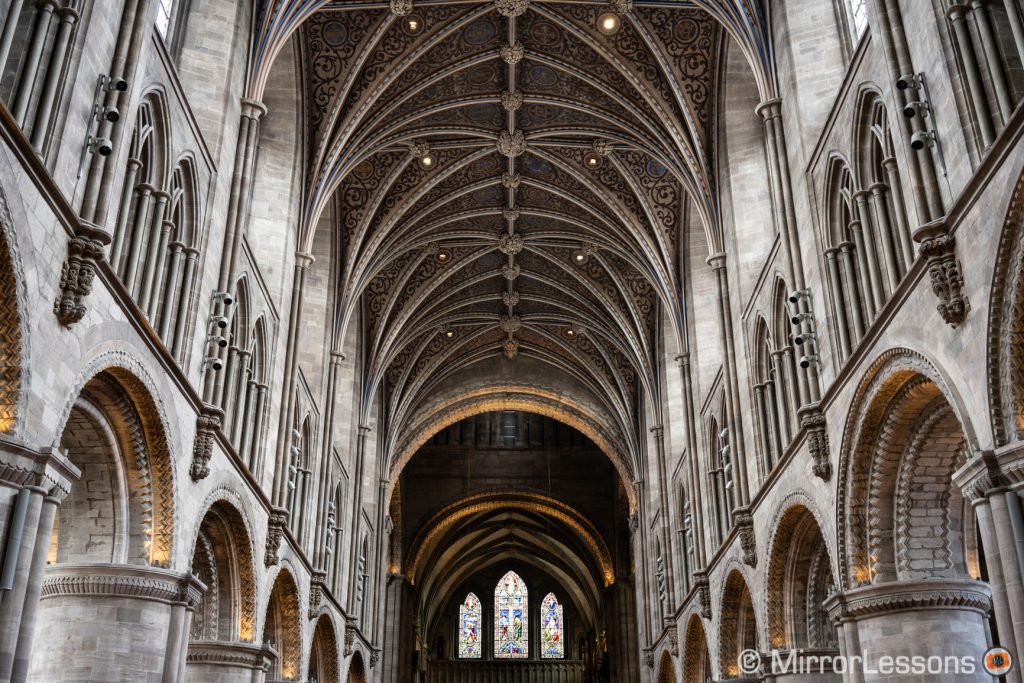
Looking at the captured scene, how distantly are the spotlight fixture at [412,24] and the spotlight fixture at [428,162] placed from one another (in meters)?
4.49

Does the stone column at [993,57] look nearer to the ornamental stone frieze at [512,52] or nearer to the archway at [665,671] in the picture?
the ornamental stone frieze at [512,52]

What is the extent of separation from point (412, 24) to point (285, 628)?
43.8 ft

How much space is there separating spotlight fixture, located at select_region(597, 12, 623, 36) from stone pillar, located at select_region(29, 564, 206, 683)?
14869 mm

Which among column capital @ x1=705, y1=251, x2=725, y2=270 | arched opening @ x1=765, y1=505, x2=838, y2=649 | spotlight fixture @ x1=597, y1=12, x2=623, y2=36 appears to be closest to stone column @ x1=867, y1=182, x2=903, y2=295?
arched opening @ x1=765, y1=505, x2=838, y2=649

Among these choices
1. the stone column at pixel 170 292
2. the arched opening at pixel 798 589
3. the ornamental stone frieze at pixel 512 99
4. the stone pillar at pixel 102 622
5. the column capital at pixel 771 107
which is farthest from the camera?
the ornamental stone frieze at pixel 512 99

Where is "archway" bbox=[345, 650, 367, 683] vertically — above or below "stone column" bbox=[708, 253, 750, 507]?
below

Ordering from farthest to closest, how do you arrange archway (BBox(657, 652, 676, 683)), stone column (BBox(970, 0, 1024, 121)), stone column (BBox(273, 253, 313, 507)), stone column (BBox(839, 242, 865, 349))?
1. archway (BBox(657, 652, 676, 683))
2. stone column (BBox(273, 253, 313, 507))
3. stone column (BBox(839, 242, 865, 349))
4. stone column (BBox(970, 0, 1024, 121))

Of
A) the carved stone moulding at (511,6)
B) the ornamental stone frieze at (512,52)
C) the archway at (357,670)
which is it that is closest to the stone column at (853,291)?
the carved stone moulding at (511,6)

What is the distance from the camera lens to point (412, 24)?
22.7 metres

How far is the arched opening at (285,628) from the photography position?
866 inches

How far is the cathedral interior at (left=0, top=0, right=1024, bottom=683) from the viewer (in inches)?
413

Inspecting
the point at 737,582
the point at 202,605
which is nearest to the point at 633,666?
the point at 737,582

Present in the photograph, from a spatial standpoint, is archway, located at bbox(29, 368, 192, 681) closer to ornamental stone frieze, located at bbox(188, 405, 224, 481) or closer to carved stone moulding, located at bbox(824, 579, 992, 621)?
ornamental stone frieze, located at bbox(188, 405, 224, 481)

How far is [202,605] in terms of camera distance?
699 inches
